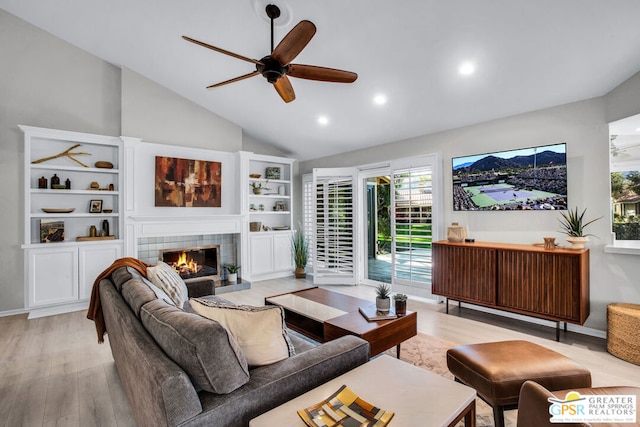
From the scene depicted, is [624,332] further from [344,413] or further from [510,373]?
[344,413]

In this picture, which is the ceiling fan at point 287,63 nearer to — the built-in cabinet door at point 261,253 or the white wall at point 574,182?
the white wall at point 574,182

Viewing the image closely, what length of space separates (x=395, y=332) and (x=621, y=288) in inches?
97.1

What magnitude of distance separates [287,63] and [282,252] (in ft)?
14.5

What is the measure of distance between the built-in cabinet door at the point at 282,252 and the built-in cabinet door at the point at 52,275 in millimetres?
3157

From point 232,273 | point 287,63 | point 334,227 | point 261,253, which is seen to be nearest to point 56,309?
point 232,273

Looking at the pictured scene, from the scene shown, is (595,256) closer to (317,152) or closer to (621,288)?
(621,288)

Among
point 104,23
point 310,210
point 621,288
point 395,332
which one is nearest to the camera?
point 395,332

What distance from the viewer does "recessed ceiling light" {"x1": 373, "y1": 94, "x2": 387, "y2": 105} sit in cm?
413

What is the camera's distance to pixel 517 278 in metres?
3.37

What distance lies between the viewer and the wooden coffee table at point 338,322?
2.45m

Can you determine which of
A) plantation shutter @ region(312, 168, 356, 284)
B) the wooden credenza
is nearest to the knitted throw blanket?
the wooden credenza

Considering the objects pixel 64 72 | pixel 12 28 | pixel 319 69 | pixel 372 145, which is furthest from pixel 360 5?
pixel 12 28

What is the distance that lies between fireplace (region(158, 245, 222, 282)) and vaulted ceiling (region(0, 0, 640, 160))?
8.52 feet

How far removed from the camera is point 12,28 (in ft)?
14.0
